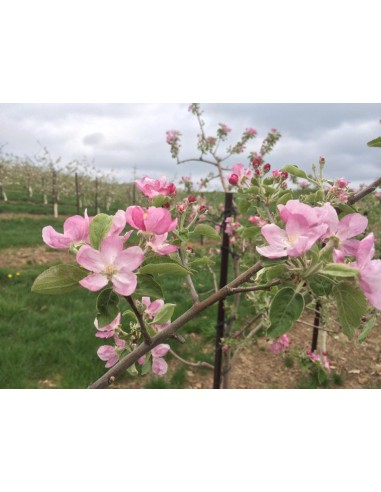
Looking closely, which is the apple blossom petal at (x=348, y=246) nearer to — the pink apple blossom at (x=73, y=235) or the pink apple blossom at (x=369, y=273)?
the pink apple blossom at (x=369, y=273)

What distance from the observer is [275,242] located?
62cm

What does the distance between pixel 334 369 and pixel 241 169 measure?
2780 millimetres

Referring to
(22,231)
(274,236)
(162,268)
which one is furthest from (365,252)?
(22,231)

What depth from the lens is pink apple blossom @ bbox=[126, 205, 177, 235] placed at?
0.62 m

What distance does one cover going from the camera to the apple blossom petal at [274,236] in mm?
615

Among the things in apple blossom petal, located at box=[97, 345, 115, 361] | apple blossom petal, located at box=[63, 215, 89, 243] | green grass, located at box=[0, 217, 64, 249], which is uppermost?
apple blossom petal, located at box=[63, 215, 89, 243]

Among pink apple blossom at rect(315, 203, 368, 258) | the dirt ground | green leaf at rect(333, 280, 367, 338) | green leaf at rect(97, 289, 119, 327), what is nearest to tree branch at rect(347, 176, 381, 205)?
pink apple blossom at rect(315, 203, 368, 258)

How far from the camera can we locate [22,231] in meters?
7.98

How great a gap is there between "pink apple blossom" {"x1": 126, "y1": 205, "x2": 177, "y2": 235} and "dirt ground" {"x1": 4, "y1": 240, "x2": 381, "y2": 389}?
91.6 inches

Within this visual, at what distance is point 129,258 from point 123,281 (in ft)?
0.11

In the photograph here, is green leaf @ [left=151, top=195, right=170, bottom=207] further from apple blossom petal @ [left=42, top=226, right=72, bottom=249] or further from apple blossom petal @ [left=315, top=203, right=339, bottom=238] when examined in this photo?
apple blossom petal @ [left=315, top=203, right=339, bottom=238]

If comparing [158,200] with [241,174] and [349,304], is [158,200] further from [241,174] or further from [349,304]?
[241,174]

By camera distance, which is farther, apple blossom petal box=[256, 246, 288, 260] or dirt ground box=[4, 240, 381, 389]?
dirt ground box=[4, 240, 381, 389]

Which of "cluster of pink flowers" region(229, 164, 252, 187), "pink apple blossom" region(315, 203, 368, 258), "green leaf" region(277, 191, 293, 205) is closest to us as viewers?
"pink apple blossom" region(315, 203, 368, 258)
